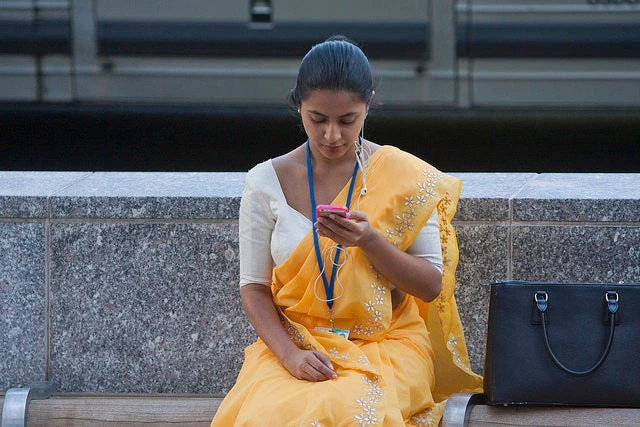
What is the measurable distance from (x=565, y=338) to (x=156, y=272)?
149cm

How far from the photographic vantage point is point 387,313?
329 cm

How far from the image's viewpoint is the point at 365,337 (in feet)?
10.8

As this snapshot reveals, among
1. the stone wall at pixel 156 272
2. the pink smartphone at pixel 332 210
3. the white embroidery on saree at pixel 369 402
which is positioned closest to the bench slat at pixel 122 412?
the stone wall at pixel 156 272

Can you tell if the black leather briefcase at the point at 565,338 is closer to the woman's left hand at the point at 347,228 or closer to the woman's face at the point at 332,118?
the woman's left hand at the point at 347,228

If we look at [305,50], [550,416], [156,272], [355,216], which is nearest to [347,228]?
[355,216]

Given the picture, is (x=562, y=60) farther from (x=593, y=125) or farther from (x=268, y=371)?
(x=268, y=371)

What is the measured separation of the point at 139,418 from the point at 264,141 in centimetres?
654

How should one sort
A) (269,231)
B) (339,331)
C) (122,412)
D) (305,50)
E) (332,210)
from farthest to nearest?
1. (305,50)
2. (122,412)
3. (269,231)
4. (339,331)
5. (332,210)

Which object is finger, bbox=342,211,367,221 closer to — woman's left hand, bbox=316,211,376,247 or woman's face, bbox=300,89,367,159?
woman's left hand, bbox=316,211,376,247

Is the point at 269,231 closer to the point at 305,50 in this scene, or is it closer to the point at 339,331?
the point at 339,331

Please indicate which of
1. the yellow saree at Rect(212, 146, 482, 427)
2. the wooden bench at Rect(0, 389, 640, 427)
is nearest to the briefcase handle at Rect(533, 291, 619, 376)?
the wooden bench at Rect(0, 389, 640, 427)

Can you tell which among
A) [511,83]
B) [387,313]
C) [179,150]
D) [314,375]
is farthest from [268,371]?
[179,150]

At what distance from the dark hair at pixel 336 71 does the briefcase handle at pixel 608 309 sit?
789 millimetres

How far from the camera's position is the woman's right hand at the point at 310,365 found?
312 centimetres
